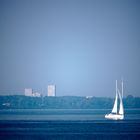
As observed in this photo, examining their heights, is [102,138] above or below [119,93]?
below

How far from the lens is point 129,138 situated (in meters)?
50.5

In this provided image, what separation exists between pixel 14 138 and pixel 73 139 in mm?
7004

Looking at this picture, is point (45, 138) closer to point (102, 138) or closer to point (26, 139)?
point (26, 139)

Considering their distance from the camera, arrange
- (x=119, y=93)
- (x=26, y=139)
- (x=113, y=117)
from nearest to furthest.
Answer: (x=26, y=139) < (x=119, y=93) < (x=113, y=117)

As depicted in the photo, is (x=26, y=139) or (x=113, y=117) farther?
(x=113, y=117)

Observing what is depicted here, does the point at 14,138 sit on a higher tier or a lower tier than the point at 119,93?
lower

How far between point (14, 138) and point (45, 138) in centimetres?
366

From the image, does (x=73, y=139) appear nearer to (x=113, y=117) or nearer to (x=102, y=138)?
(x=102, y=138)

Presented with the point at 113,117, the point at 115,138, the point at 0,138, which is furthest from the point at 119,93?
the point at 0,138

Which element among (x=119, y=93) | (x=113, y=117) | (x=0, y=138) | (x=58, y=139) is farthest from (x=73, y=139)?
(x=113, y=117)

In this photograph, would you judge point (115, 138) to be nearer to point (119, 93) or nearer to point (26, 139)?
point (26, 139)

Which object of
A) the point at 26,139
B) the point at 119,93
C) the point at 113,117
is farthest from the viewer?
the point at 113,117

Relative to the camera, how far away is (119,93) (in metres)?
86.0

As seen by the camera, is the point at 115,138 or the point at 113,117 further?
the point at 113,117
